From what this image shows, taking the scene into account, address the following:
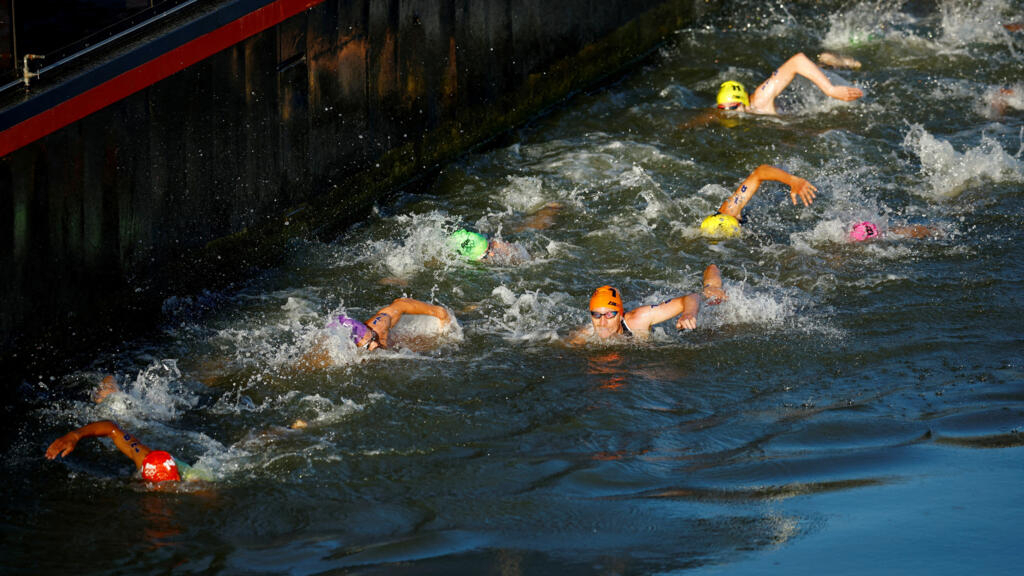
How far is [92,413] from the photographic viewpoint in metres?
8.96

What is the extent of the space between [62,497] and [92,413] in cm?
125

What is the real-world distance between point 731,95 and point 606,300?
7114 mm

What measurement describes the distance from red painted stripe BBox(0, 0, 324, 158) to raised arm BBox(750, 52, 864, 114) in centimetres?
713

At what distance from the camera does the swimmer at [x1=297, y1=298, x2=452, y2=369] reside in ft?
32.5

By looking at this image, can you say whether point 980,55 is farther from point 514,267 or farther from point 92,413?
point 92,413

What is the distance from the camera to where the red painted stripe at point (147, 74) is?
29.4 ft

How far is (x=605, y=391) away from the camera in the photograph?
9.45 m

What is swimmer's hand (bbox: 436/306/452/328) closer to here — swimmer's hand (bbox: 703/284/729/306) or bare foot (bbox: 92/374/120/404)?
swimmer's hand (bbox: 703/284/729/306)

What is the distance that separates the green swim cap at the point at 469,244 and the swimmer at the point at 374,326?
5.43 feet

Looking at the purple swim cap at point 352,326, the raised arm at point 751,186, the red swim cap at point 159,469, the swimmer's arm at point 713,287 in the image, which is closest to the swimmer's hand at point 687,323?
the swimmer's arm at point 713,287

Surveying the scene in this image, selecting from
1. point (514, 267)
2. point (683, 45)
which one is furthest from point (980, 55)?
point (514, 267)

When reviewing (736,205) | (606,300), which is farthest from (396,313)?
(736,205)

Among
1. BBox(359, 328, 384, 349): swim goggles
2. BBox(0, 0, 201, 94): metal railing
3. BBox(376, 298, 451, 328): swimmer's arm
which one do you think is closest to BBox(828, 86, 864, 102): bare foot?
BBox(376, 298, 451, 328): swimmer's arm

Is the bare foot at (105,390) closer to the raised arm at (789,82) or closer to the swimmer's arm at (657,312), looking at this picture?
the swimmer's arm at (657,312)
